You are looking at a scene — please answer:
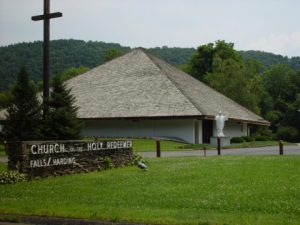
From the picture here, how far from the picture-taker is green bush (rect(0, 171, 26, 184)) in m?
13.2

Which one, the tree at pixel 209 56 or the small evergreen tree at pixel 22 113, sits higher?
the tree at pixel 209 56

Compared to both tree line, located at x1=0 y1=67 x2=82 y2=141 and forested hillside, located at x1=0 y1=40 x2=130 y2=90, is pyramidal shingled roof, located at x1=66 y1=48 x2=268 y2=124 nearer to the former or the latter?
forested hillside, located at x1=0 y1=40 x2=130 y2=90

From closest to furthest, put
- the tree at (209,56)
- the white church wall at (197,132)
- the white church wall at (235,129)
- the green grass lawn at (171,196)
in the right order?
1. the green grass lawn at (171,196)
2. the white church wall at (197,132)
3. the white church wall at (235,129)
4. the tree at (209,56)

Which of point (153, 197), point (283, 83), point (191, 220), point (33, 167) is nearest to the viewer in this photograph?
point (191, 220)

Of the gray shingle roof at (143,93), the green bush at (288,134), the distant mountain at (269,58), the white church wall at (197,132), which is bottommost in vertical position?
the green bush at (288,134)

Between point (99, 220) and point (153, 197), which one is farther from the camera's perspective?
point (153, 197)

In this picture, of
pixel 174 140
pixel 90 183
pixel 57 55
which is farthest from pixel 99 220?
pixel 57 55

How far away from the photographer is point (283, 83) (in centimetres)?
9394

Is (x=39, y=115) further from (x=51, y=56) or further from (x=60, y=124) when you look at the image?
(x=51, y=56)

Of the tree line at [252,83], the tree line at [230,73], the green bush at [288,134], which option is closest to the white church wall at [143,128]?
the tree line at [230,73]

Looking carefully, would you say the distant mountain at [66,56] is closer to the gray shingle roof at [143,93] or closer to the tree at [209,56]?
the gray shingle roof at [143,93]

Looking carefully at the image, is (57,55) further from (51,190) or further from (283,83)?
(51,190)

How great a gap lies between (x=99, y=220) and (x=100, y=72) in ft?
145

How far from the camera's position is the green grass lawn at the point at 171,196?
331 inches
